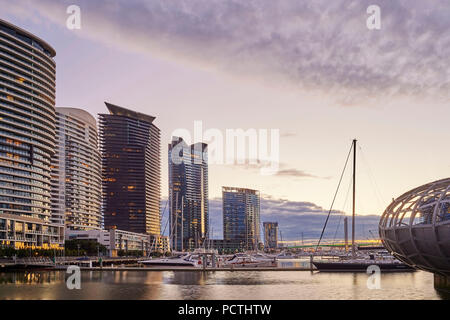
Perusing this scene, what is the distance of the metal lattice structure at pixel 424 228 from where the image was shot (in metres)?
29.0

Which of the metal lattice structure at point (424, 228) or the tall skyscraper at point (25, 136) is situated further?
the tall skyscraper at point (25, 136)

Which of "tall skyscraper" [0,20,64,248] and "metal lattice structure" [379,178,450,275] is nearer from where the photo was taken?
"metal lattice structure" [379,178,450,275]

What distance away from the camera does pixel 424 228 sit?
30141mm

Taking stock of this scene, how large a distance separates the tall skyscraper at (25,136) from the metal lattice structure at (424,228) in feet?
437

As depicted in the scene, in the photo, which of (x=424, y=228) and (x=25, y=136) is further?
(x=25, y=136)

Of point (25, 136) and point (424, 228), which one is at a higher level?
point (25, 136)

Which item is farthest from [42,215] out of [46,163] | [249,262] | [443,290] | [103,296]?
[443,290]

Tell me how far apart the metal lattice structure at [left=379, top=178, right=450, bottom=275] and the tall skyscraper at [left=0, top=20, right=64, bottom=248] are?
133347 mm

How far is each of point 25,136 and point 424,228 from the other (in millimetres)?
152604

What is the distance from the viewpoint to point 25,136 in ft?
519

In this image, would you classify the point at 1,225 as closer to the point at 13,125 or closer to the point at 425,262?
the point at 13,125

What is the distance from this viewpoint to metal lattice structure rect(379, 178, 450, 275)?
29031 millimetres
